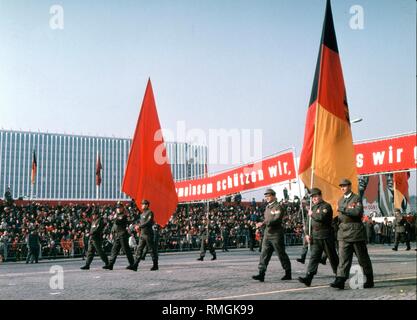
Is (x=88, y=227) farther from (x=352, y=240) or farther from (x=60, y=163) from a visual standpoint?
(x=60, y=163)

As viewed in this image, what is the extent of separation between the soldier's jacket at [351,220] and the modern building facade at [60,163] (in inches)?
4372

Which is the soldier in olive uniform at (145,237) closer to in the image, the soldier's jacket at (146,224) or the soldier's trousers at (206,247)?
the soldier's jacket at (146,224)

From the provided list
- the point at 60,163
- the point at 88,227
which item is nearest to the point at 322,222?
the point at 88,227

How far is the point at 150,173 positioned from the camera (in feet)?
52.0

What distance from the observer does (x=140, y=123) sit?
54.0ft

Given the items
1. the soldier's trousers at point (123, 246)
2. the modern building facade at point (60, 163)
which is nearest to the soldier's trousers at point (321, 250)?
the soldier's trousers at point (123, 246)

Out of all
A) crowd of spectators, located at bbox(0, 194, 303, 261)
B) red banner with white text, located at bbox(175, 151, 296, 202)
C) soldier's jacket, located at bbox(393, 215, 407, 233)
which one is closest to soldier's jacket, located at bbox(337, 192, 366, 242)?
red banner with white text, located at bbox(175, 151, 296, 202)

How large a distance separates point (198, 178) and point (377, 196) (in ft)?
80.7

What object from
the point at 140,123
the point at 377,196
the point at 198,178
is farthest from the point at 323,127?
the point at 377,196

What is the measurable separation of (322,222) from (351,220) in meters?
0.80

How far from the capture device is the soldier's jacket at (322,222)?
28.2 ft

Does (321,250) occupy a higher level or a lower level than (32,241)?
higher

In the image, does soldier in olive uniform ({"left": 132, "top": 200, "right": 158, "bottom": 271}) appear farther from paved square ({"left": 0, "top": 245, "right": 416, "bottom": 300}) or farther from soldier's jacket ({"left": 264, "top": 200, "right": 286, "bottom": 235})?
soldier's jacket ({"left": 264, "top": 200, "right": 286, "bottom": 235})
